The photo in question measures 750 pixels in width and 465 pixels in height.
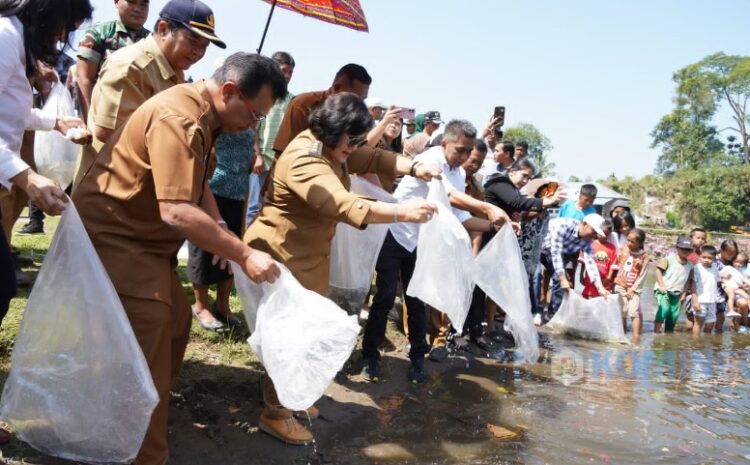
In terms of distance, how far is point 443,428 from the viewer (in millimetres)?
3918

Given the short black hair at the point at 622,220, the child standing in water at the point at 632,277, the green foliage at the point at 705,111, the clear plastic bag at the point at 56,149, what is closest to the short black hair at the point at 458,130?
the clear plastic bag at the point at 56,149

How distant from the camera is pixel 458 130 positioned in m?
4.67

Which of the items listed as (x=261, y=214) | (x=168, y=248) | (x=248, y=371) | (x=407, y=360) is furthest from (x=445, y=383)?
(x=168, y=248)

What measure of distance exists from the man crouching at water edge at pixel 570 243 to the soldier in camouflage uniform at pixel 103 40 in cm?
530

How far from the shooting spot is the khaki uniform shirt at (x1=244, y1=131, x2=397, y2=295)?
9.70 ft

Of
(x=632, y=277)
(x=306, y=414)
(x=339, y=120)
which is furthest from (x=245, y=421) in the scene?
(x=632, y=277)

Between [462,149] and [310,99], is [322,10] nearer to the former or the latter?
[310,99]

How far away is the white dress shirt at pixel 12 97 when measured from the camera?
216 cm

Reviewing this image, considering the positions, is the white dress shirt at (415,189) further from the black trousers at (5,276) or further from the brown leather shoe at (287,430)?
the black trousers at (5,276)

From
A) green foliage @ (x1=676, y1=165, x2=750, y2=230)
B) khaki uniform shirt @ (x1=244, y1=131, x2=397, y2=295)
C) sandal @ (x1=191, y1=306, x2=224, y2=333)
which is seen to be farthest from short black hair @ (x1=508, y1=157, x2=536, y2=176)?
green foliage @ (x1=676, y1=165, x2=750, y2=230)

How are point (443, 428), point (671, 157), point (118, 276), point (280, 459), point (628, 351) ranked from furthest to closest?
point (671, 157) → point (628, 351) → point (443, 428) → point (280, 459) → point (118, 276)

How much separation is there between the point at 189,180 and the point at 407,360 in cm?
324

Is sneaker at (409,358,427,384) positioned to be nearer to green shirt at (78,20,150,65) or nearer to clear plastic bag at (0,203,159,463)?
clear plastic bag at (0,203,159,463)

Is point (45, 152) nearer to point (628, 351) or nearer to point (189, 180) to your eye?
point (189, 180)
